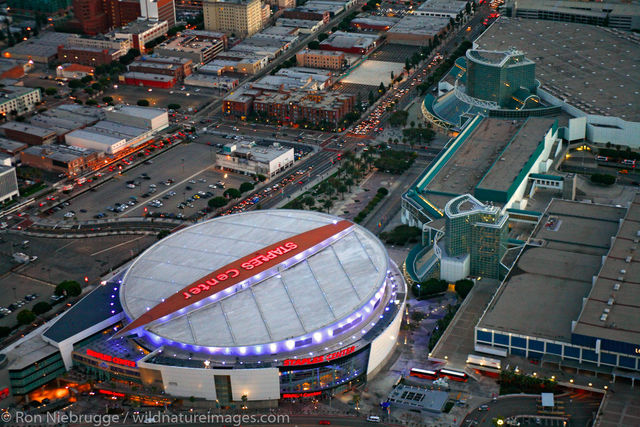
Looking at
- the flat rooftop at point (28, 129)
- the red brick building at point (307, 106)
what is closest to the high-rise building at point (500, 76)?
the red brick building at point (307, 106)

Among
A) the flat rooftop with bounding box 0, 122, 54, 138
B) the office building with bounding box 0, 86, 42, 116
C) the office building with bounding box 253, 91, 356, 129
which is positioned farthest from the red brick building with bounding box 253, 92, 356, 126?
the office building with bounding box 0, 86, 42, 116

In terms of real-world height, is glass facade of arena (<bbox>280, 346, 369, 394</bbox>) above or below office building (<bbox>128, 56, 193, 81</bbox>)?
below

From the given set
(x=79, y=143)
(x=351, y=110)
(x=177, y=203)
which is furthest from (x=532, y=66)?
(x=79, y=143)

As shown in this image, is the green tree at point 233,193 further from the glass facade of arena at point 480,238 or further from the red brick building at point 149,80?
the red brick building at point 149,80

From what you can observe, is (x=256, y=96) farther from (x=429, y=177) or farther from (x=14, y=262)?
(x=14, y=262)

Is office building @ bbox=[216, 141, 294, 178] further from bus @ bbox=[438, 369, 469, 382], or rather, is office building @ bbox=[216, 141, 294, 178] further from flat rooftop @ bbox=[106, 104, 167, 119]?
bus @ bbox=[438, 369, 469, 382]

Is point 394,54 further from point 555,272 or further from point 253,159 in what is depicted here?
point 555,272

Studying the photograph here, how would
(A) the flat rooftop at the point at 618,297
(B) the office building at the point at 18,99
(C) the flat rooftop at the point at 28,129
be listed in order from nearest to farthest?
(A) the flat rooftop at the point at 618,297
(C) the flat rooftop at the point at 28,129
(B) the office building at the point at 18,99
